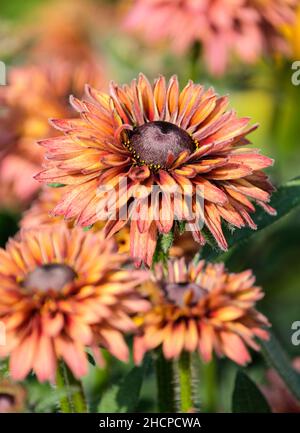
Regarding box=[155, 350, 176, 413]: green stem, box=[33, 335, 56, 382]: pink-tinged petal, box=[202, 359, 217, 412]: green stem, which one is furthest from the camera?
box=[202, 359, 217, 412]: green stem

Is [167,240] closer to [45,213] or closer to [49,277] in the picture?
[49,277]

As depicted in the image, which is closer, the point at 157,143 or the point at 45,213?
the point at 157,143

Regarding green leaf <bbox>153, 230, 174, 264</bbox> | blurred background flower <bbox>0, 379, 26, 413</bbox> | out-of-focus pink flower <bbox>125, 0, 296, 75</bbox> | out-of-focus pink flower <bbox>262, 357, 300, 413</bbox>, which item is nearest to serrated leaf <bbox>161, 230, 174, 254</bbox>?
green leaf <bbox>153, 230, 174, 264</bbox>

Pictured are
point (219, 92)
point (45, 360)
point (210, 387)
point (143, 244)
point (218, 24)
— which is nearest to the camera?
point (45, 360)

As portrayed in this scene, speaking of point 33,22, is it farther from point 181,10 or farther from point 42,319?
point 42,319

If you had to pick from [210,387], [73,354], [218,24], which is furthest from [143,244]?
[218,24]

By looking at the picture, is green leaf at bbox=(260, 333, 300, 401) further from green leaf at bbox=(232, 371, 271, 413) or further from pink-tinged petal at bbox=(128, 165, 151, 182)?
pink-tinged petal at bbox=(128, 165, 151, 182)
